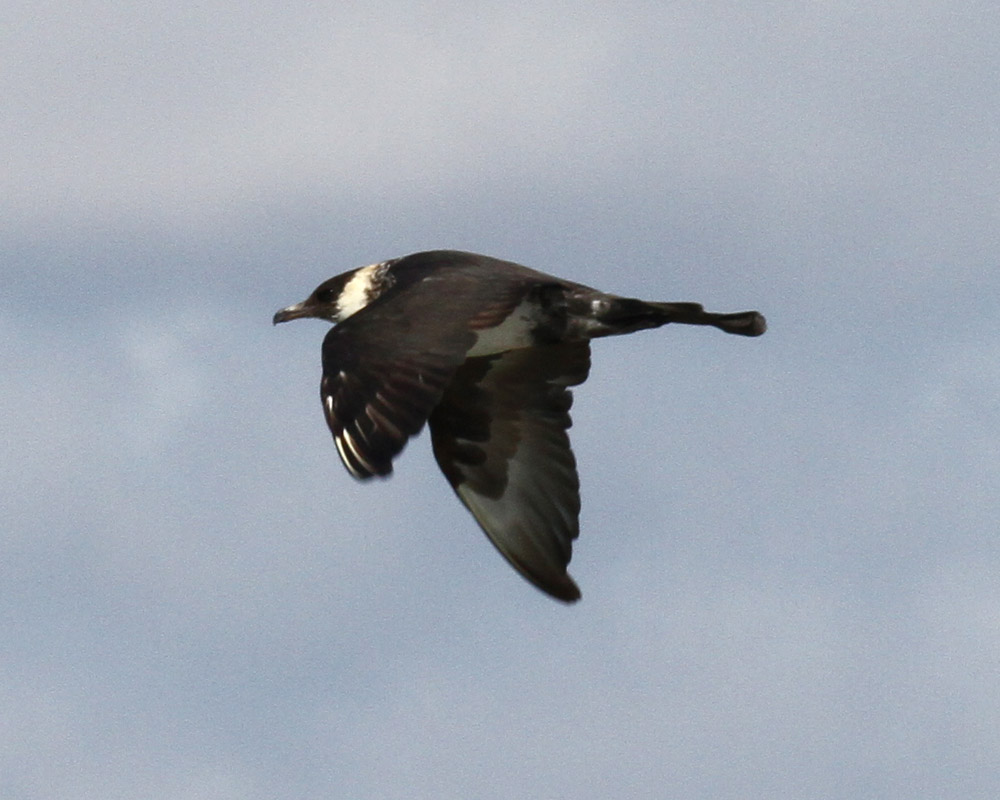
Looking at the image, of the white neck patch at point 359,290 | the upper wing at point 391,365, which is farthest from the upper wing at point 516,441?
the upper wing at point 391,365

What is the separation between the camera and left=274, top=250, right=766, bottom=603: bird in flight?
10898mm

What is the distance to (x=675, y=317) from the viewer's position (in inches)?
484

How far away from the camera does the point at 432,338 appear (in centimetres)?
1124

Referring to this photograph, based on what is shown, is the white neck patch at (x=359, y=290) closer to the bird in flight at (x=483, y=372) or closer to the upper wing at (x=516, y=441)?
Result: the bird in flight at (x=483, y=372)

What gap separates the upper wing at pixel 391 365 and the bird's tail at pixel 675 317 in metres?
0.81

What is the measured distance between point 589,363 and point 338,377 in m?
2.61

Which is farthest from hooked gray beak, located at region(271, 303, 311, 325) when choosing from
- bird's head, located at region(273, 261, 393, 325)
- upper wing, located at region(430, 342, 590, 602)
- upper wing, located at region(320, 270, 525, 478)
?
upper wing, located at region(320, 270, 525, 478)

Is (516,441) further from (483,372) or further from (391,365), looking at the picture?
(391,365)

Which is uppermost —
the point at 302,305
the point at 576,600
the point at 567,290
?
the point at 567,290

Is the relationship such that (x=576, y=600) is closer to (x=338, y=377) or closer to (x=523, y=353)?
(x=523, y=353)

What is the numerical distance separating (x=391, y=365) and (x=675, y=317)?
77.3 inches

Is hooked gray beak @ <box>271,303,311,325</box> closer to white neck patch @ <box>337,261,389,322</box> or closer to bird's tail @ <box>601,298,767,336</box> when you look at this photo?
white neck patch @ <box>337,261,389,322</box>

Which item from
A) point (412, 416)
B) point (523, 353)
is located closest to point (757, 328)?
point (523, 353)

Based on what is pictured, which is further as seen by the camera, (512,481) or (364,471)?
(512,481)
